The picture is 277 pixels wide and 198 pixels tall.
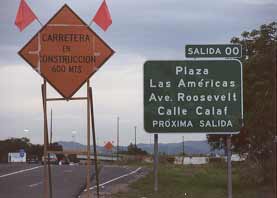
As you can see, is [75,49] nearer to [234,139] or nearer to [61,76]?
[61,76]

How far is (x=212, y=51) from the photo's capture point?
1548cm

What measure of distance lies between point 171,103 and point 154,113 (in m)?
0.46

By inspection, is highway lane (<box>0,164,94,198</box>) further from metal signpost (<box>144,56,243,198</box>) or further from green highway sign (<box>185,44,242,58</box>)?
green highway sign (<box>185,44,242,58</box>)

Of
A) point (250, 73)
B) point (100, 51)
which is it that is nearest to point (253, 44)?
point (250, 73)

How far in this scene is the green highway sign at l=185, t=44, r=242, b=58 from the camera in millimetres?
15336

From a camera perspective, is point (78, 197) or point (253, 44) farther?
point (253, 44)

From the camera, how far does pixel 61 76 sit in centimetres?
1333

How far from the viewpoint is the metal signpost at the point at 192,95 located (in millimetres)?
15508

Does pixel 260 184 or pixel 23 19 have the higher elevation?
pixel 23 19

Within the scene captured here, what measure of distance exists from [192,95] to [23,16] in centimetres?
456

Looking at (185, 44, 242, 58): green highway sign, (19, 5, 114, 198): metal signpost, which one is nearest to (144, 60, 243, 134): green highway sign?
(185, 44, 242, 58): green highway sign

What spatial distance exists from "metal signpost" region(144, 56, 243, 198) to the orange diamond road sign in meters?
2.93

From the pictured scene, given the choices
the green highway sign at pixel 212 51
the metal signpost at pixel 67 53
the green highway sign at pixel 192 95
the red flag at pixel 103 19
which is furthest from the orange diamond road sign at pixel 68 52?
the green highway sign at pixel 192 95

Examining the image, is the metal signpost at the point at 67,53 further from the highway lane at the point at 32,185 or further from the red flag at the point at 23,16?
the highway lane at the point at 32,185
